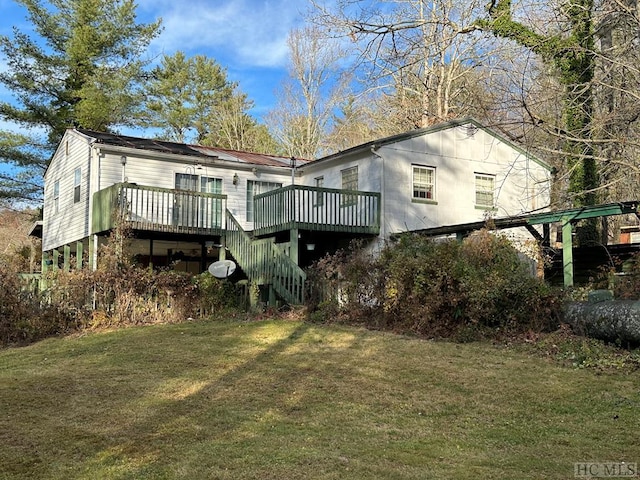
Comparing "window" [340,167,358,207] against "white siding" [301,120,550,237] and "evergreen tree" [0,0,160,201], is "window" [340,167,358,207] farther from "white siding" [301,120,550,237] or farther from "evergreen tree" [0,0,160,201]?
"evergreen tree" [0,0,160,201]

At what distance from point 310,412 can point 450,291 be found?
5.22 metres

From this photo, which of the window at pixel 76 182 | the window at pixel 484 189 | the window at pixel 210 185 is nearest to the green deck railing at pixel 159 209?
the window at pixel 210 185

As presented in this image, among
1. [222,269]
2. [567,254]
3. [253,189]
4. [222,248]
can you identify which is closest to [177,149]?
[253,189]

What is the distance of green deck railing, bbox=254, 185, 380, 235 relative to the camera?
1742cm

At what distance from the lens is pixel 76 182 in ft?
68.8

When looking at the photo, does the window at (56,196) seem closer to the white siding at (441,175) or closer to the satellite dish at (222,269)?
the white siding at (441,175)

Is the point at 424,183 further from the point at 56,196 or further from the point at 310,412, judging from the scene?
the point at 56,196

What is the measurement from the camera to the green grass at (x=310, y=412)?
541 centimetres

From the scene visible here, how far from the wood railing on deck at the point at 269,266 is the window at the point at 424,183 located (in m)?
5.60

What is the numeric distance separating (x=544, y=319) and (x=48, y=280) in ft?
37.2

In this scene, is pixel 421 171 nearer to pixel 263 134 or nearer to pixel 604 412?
pixel 604 412

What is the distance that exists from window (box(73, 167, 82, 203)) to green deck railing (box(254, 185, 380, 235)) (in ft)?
20.3

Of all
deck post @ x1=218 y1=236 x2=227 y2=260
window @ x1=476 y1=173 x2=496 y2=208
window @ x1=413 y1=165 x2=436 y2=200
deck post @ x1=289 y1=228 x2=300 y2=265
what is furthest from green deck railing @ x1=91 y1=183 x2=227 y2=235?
window @ x1=476 y1=173 x2=496 y2=208

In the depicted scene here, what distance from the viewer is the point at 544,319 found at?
11227mm
